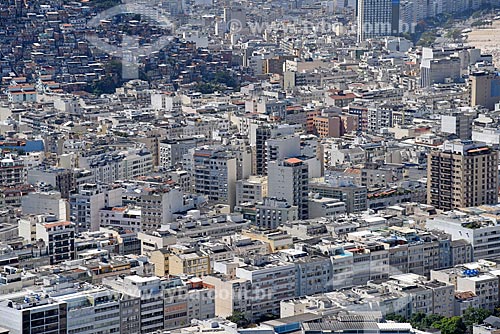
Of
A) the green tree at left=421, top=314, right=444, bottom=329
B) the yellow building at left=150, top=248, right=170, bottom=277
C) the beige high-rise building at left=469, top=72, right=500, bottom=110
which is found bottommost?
the green tree at left=421, top=314, right=444, bottom=329

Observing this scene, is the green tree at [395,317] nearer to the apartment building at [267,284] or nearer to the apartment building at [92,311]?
the apartment building at [267,284]

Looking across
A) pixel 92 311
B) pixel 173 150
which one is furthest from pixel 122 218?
pixel 173 150

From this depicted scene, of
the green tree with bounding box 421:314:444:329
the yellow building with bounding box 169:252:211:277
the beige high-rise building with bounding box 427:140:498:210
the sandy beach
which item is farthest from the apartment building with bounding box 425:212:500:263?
the sandy beach

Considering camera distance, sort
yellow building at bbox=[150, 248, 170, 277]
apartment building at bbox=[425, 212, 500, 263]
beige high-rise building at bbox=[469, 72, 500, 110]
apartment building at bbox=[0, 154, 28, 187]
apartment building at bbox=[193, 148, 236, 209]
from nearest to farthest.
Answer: yellow building at bbox=[150, 248, 170, 277], apartment building at bbox=[425, 212, 500, 263], apartment building at bbox=[193, 148, 236, 209], apartment building at bbox=[0, 154, 28, 187], beige high-rise building at bbox=[469, 72, 500, 110]

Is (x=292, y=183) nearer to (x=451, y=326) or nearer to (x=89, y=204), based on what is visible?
(x=89, y=204)

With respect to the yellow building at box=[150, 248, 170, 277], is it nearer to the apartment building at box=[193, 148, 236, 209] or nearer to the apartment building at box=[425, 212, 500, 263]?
the apartment building at box=[425, 212, 500, 263]
